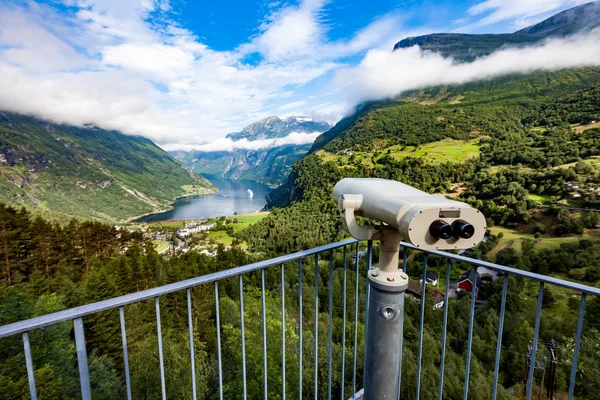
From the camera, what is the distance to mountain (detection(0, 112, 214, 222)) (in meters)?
109

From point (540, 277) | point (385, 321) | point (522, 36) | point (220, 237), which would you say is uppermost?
point (522, 36)

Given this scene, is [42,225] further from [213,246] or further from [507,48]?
[507,48]

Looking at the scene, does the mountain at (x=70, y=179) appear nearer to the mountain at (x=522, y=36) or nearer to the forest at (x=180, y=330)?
Answer: the forest at (x=180, y=330)

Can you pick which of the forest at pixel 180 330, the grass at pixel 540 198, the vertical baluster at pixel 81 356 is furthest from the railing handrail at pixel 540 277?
the grass at pixel 540 198

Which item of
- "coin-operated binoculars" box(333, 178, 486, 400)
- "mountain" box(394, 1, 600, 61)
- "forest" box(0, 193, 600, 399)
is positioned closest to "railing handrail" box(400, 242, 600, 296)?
"coin-operated binoculars" box(333, 178, 486, 400)

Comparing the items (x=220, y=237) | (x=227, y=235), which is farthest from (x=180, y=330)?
(x=227, y=235)

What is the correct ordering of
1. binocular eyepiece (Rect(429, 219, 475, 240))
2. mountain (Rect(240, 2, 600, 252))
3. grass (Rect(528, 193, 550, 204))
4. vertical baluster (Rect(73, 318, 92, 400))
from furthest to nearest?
mountain (Rect(240, 2, 600, 252)) < grass (Rect(528, 193, 550, 204)) < binocular eyepiece (Rect(429, 219, 475, 240)) < vertical baluster (Rect(73, 318, 92, 400))

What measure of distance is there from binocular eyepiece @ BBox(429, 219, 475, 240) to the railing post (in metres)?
0.34

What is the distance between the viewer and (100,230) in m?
20.6

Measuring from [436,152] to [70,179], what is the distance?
154 m

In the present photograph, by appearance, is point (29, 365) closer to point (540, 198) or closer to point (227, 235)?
point (540, 198)

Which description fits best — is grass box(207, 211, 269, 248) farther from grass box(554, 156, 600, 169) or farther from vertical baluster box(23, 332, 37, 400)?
grass box(554, 156, 600, 169)

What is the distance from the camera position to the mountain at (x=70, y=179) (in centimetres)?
10944

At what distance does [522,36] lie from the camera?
526ft
